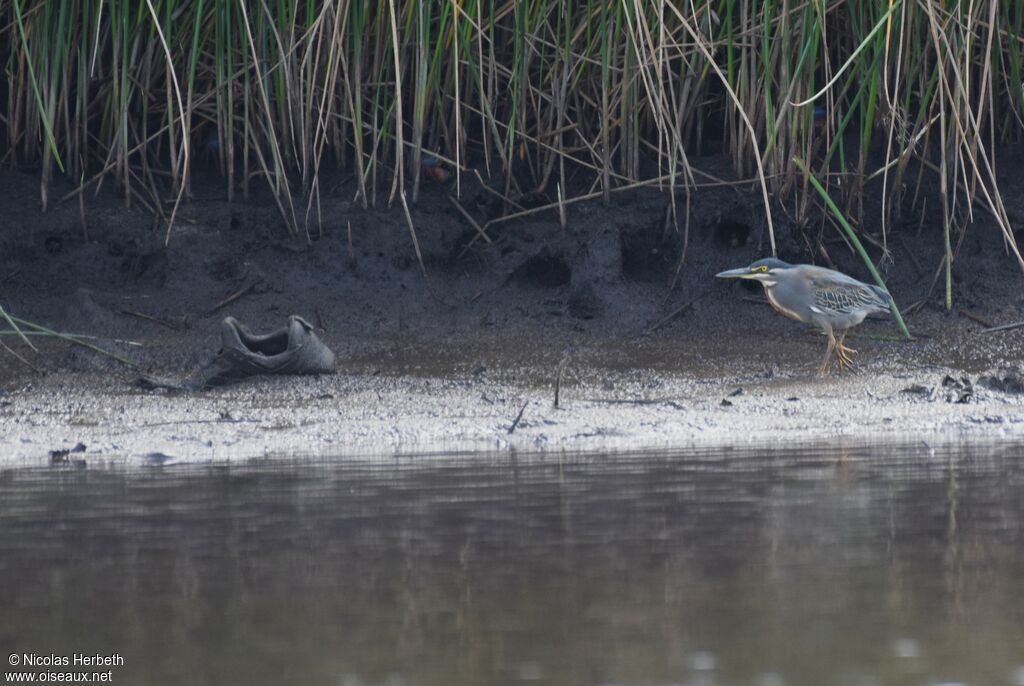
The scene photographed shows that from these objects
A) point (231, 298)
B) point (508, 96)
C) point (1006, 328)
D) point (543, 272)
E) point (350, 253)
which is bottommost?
point (1006, 328)

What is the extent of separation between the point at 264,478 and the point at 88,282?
10.7 ft

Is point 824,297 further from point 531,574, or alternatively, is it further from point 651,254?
point 531,574

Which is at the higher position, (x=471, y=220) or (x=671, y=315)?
(x=471, y=220)

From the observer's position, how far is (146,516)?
3686 millimetres

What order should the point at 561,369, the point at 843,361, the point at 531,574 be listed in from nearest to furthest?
the point at 531,574 → the point at 561,369 → the point at 843,361

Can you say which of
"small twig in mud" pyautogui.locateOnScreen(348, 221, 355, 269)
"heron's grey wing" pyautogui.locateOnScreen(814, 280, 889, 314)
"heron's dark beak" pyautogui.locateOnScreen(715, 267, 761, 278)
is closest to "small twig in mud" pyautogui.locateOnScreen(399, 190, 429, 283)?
"small twig in mud" pyautogui.locateOnScreen(348, 221, 355, 269)

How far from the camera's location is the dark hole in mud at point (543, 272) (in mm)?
7418

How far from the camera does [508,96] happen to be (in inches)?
→ 291

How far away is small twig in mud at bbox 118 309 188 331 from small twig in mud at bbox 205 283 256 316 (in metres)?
0.14

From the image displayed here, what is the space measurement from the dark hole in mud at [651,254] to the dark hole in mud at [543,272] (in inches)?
12.0

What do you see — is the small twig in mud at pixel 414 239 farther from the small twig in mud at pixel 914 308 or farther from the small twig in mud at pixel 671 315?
the small twig in mud at pixel 914 308

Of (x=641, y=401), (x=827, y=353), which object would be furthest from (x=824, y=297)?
(x=641, y=401)

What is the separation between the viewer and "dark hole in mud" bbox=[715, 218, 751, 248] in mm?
7531

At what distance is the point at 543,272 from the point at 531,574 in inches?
181
